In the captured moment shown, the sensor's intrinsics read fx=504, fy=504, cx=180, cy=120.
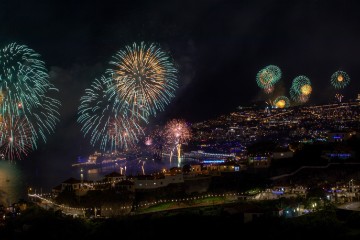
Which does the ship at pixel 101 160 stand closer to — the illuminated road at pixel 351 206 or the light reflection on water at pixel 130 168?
the light reflection on water at pixel 130 168

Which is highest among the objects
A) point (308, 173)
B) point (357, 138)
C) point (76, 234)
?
point (357, 138)

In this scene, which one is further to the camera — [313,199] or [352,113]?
[352,113]

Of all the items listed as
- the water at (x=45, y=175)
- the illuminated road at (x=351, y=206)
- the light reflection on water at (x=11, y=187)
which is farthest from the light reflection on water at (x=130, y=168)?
the illuminated road at (x=351, y=206)

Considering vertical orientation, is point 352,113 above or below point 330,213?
above

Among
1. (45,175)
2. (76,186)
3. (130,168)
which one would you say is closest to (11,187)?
(45,175)

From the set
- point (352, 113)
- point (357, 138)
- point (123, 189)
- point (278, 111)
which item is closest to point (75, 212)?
point (123, 189)

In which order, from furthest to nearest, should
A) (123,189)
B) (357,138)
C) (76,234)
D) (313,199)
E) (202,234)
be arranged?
(357,138)
(123,189)
(313,199)
(76,234)
(202,234)

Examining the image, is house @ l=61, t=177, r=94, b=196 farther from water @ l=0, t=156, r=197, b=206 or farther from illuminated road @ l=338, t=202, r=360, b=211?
illuminated road @ l=338, t=202, r=360, b=211

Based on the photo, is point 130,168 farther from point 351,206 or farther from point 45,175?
point 351,206

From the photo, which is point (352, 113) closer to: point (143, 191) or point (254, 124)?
point (254, 124)
